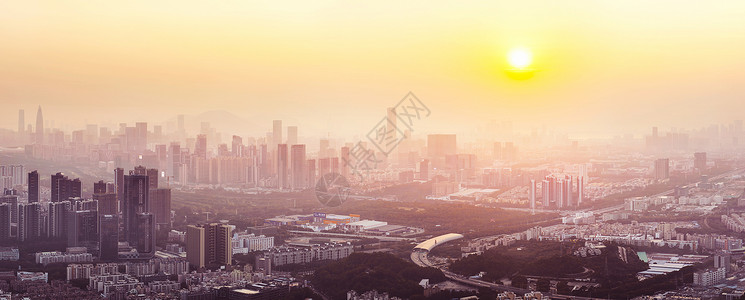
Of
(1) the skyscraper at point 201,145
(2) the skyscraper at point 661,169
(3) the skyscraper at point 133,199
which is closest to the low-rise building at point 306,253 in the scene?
(3) the skyscraper at point 133,199

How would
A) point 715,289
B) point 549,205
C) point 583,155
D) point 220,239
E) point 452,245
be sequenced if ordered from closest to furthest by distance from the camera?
point 715,289, point 220,239, point 452,245, point 549,205, point 583,155

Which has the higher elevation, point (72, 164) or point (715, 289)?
point (72, 164)

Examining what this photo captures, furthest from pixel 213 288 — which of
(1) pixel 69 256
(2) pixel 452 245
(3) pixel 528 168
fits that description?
(3) pixel 528 168

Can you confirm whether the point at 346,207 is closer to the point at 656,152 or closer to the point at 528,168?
the point at 528,168

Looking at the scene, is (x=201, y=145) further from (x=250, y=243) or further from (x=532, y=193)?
(x=250, y=243)

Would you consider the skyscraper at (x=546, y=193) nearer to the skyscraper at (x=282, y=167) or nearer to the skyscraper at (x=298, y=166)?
the skyscraper at (x=298, y=166)

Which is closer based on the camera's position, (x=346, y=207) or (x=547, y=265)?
(x=547, y=265)

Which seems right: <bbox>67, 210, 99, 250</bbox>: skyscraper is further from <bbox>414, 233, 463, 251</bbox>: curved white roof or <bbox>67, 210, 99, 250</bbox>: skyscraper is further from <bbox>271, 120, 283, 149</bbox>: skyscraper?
<bbox>271, 120, 283, 149</bbox>: skyscraper

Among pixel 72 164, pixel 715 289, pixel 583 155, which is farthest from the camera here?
pixel 583 155
